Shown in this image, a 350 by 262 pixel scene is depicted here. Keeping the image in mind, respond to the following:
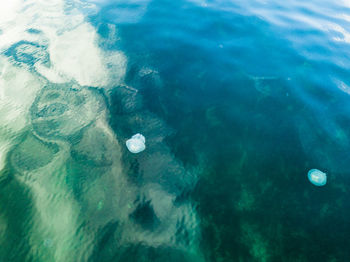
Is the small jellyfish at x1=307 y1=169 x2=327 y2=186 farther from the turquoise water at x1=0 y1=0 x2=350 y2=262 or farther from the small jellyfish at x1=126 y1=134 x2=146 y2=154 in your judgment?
the small jellyfish at x1=126 y1=134 x2=146 y2=154

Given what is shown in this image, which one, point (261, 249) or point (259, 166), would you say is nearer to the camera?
point (261, 249)

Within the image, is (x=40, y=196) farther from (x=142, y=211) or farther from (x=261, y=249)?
(x=261, y=249)

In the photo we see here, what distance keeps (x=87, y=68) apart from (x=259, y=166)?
527 cm

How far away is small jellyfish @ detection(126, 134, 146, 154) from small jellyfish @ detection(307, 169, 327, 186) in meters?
3.31

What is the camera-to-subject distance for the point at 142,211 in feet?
11.1

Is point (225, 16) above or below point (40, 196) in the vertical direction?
above

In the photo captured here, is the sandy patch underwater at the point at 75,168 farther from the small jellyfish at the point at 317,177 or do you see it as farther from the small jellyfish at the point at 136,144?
the small jellyfish at the point at 317,177

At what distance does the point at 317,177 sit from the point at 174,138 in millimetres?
2875

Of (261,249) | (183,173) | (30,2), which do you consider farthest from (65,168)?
(30,2)

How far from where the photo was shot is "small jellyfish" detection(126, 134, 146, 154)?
411 centimetres

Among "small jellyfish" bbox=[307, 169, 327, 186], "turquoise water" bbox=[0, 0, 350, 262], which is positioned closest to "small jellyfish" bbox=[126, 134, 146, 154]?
"turquoise water" bbox=[0, 0, 350, 262]

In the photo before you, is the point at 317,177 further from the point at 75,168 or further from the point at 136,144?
the point at 75,168

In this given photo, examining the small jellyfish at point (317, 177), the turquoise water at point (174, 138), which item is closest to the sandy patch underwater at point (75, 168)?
the turquoise water at point (174, 138)

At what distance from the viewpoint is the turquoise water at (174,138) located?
3.14 m
